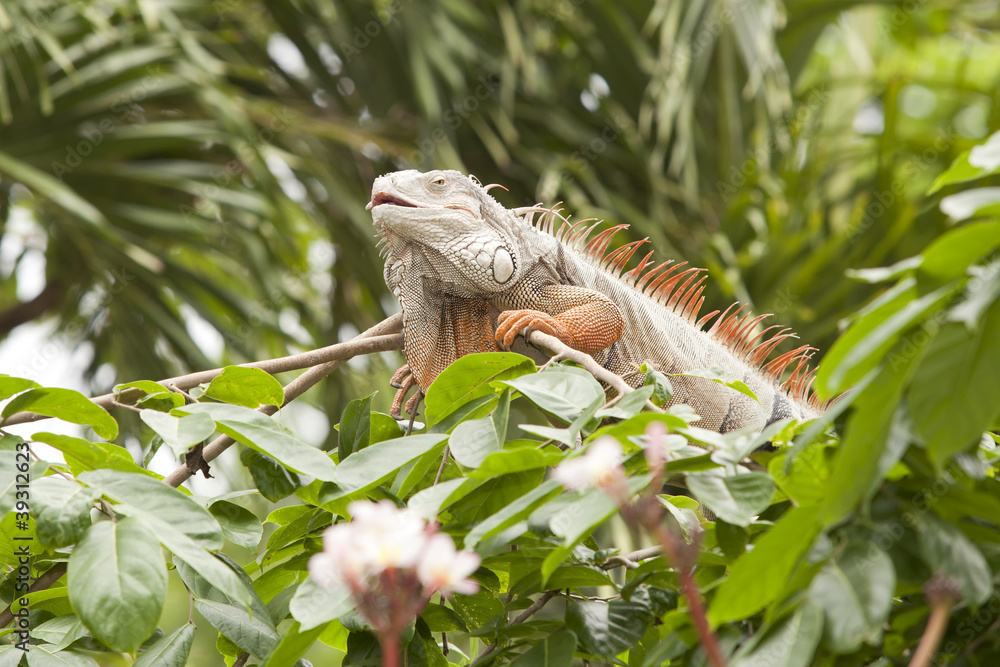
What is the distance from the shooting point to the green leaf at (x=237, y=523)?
1.28 meters

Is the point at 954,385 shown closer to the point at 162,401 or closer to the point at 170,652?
the point at 170,652

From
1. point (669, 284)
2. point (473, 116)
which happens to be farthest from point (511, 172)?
point (669, 284)

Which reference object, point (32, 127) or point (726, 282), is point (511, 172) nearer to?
point (726, 282)

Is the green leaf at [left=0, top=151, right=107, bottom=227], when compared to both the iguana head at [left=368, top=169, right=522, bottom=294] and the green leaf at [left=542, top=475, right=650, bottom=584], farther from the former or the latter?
the green leaf at [left=542, top=475, right=650, bottom=584]

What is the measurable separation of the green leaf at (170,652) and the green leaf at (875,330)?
2.84 ft

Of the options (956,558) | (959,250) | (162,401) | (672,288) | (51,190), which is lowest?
(672,288)

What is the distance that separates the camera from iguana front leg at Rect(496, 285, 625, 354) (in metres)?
1.68

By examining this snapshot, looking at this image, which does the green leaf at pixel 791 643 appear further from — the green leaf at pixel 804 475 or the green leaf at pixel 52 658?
the green leaf at pixel 52 658

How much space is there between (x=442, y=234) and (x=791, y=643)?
1.30m

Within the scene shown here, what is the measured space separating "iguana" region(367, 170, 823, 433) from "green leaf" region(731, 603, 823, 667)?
0.94 metres

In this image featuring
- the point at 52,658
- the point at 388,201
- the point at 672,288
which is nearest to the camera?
the point at 52,658

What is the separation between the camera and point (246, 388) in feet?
4.60

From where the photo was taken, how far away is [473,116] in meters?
4.32

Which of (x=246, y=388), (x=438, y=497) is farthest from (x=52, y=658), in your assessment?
(x=438, y=497)
